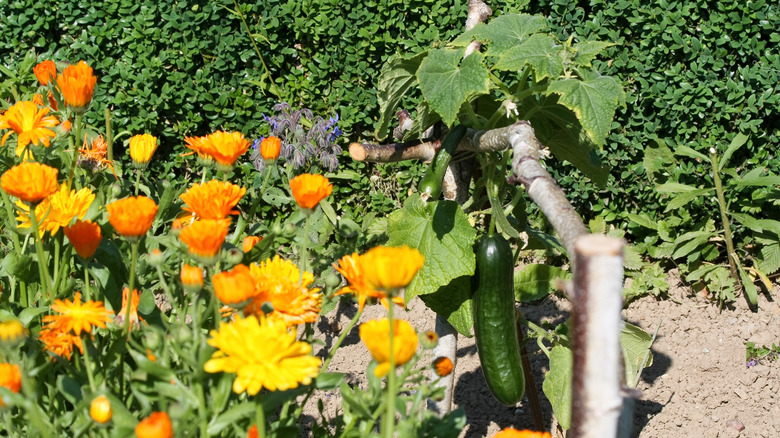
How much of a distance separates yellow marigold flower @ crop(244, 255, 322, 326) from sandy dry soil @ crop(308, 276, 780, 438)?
164 centimetres

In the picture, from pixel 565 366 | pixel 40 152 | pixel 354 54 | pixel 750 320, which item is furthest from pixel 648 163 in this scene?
pixel 40 152

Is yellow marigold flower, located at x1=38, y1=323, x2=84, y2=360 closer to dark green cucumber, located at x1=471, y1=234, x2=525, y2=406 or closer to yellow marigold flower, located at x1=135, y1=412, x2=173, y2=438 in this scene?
yellow marigold flower, located at x1=135, y1=412, x2=173, y2=438

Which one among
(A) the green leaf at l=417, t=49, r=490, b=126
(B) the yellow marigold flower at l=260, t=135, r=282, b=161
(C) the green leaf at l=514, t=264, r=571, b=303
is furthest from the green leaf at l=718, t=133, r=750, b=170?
(B) the yellow marigold flower at l=260, t=135, r=282, b=161

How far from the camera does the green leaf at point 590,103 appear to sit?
171 centimetres

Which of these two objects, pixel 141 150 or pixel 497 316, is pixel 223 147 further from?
pixel 497 316

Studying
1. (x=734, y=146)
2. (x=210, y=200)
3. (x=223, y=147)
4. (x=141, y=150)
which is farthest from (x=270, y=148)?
(x=734, y=146)

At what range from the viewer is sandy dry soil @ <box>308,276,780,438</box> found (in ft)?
9.70

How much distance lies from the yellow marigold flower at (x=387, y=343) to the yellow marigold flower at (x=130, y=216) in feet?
1.34

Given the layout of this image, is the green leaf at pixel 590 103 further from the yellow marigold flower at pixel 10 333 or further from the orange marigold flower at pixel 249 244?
the yellow marigold flower at pixel 10 333

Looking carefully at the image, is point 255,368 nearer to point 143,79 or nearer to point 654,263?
point 654,263

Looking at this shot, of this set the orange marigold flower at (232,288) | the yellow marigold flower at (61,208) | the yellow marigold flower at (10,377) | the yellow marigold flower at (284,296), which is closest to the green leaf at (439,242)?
the yellow marigold flower at (284,296)

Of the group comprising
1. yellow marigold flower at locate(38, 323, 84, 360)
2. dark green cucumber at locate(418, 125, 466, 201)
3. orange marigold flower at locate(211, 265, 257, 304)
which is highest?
dark green cucumber at locate(418, 125, 466, 201)

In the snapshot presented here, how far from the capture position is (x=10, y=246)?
2.37 metres

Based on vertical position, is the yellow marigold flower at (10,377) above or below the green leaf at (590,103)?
below
